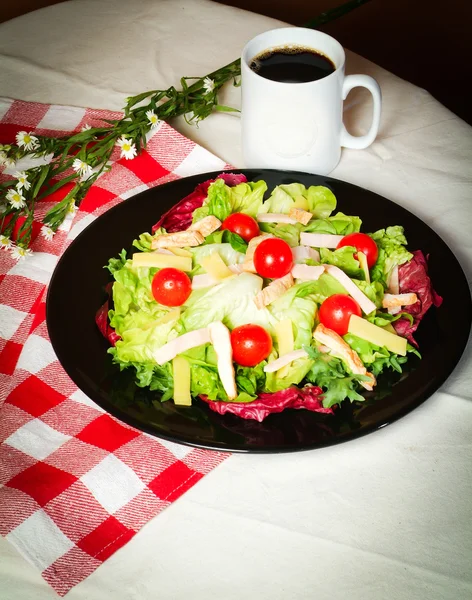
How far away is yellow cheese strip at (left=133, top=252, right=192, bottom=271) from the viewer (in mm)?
1327

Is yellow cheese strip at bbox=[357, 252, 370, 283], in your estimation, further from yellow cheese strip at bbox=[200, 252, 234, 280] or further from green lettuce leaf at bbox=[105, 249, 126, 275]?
green lettuce leaf at bbox=[105, 249, 126, 275]

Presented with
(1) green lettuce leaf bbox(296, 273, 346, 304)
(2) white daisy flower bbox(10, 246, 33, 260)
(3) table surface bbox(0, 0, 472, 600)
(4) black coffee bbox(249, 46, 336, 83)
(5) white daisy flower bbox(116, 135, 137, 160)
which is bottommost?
(3) table surface bbox(0, 0, 472, 600)

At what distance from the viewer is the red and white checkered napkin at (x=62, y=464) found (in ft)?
3.54

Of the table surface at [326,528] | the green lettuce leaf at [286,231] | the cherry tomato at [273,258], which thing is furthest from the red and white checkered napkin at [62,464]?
the green lettuce leaf at [286,231]

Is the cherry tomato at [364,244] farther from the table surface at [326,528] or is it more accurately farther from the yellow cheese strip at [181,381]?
the yellow cheese strip at [181,381]

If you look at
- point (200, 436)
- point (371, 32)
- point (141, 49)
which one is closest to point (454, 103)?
point (371, 32)

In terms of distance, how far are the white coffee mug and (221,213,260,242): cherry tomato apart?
0.27 m

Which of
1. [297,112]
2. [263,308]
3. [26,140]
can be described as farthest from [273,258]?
[26,140]

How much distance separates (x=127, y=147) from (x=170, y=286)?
597 mm

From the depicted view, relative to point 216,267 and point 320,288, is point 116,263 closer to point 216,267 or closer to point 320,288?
point 216,267

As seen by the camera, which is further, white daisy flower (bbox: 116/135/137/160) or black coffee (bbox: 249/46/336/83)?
Result: white daisy flower (bbox: 116/135/137/160)

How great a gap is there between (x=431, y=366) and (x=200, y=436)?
425mm

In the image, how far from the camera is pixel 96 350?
4.13ft

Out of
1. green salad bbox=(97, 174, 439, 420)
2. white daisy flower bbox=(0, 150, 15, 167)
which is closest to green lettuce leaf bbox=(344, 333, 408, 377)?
green salad bbox=(97, 174, 439, 420)
